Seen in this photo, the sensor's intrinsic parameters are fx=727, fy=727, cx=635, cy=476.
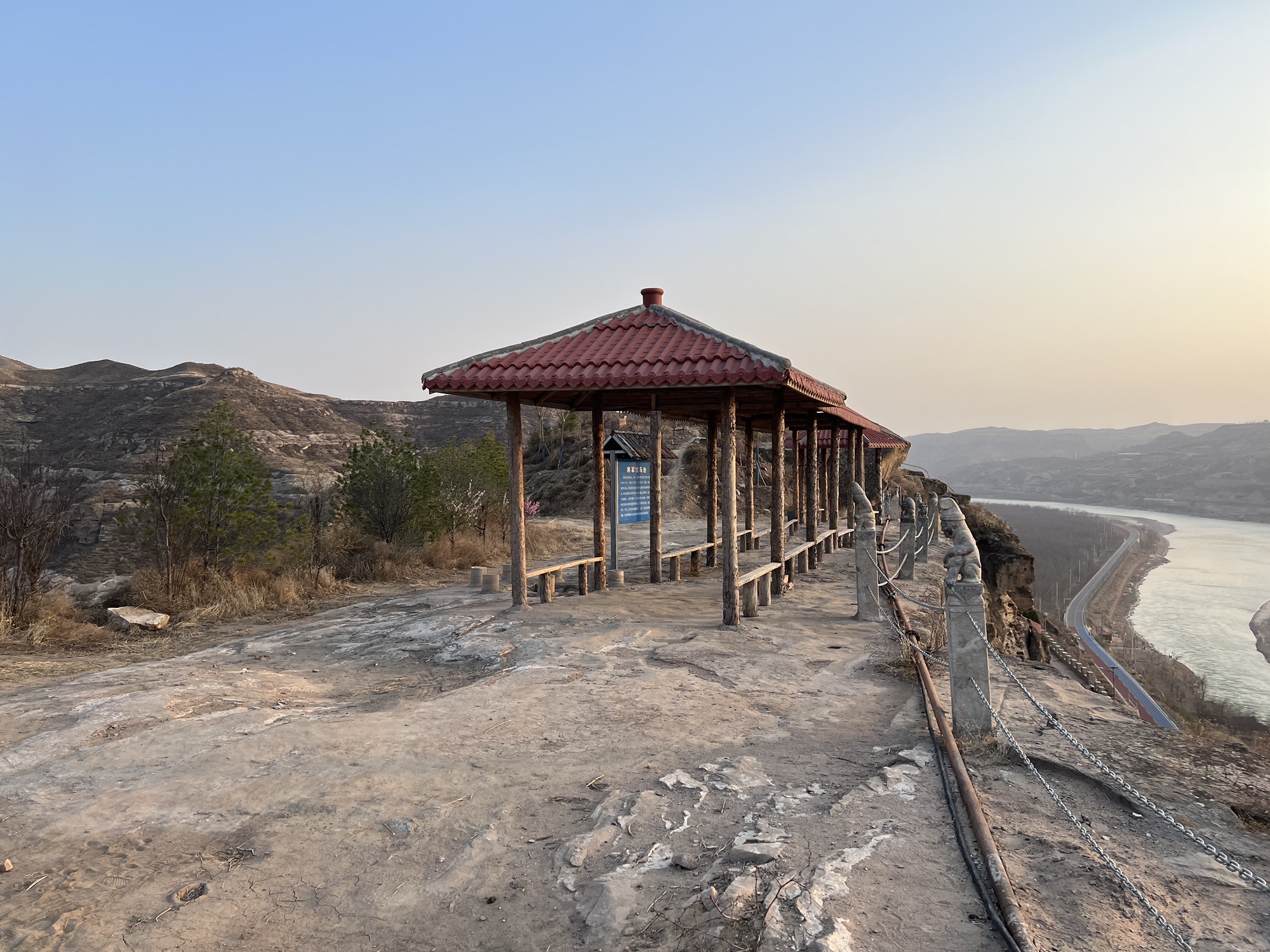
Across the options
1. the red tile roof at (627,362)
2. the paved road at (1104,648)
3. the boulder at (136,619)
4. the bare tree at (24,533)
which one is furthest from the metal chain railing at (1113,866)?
the bare tree at (24,533)

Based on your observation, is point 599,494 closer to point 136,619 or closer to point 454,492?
point 136,619

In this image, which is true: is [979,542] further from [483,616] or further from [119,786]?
[119,786]

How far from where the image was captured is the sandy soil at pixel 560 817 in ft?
9.23

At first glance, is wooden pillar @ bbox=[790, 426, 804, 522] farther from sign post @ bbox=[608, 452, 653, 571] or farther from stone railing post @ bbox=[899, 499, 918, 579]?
sign post @ bbox=[608, 452, 653, 571]

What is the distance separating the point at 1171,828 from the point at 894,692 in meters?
2.38

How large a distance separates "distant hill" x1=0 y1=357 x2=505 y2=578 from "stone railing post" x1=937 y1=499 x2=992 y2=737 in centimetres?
2568

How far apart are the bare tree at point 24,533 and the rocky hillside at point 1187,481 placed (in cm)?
14972

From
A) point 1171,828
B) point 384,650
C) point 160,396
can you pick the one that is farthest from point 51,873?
point 160,396

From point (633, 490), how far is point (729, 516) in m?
3.49

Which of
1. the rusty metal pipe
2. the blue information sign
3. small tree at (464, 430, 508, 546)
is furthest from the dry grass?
the rusty metal pipe

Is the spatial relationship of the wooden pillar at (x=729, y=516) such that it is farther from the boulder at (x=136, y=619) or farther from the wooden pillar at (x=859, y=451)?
the wooden pillar at (x=859, y=451)

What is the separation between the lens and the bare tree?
8.62 m

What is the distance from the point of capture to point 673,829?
354cm

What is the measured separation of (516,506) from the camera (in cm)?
928
